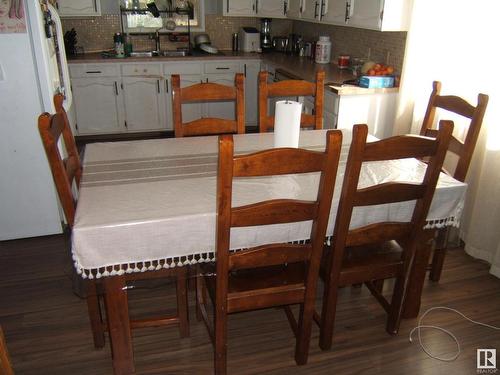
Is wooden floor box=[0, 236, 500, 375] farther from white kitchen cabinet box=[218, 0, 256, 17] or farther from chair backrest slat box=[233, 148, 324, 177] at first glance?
white kitchen cabinet box=[218, 0, 256, 17]

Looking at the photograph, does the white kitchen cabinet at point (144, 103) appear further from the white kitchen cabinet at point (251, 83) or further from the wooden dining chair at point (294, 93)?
the wooden dining chair at point (294, 93)

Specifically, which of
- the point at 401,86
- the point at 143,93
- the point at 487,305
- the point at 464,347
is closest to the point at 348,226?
the point at 464,347

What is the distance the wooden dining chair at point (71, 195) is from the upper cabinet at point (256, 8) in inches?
128

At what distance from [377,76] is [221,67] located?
1930 mm

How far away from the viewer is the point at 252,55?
4594mm

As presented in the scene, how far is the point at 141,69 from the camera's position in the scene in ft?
14.0

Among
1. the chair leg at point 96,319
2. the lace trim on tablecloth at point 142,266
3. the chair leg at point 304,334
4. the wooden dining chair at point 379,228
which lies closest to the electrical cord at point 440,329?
the wooden dining chair at point 379,228

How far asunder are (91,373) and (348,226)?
115 cm

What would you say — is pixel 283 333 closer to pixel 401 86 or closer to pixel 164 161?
pixel 164 161

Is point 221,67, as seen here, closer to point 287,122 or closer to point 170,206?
point 287,122

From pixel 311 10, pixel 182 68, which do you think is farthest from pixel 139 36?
pixel 311 10

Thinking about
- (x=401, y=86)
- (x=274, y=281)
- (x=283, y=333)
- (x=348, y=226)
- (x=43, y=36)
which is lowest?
(x=283, y=333)

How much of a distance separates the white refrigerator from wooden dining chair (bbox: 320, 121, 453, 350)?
178 cm

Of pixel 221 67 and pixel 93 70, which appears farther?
pixel 221 67
